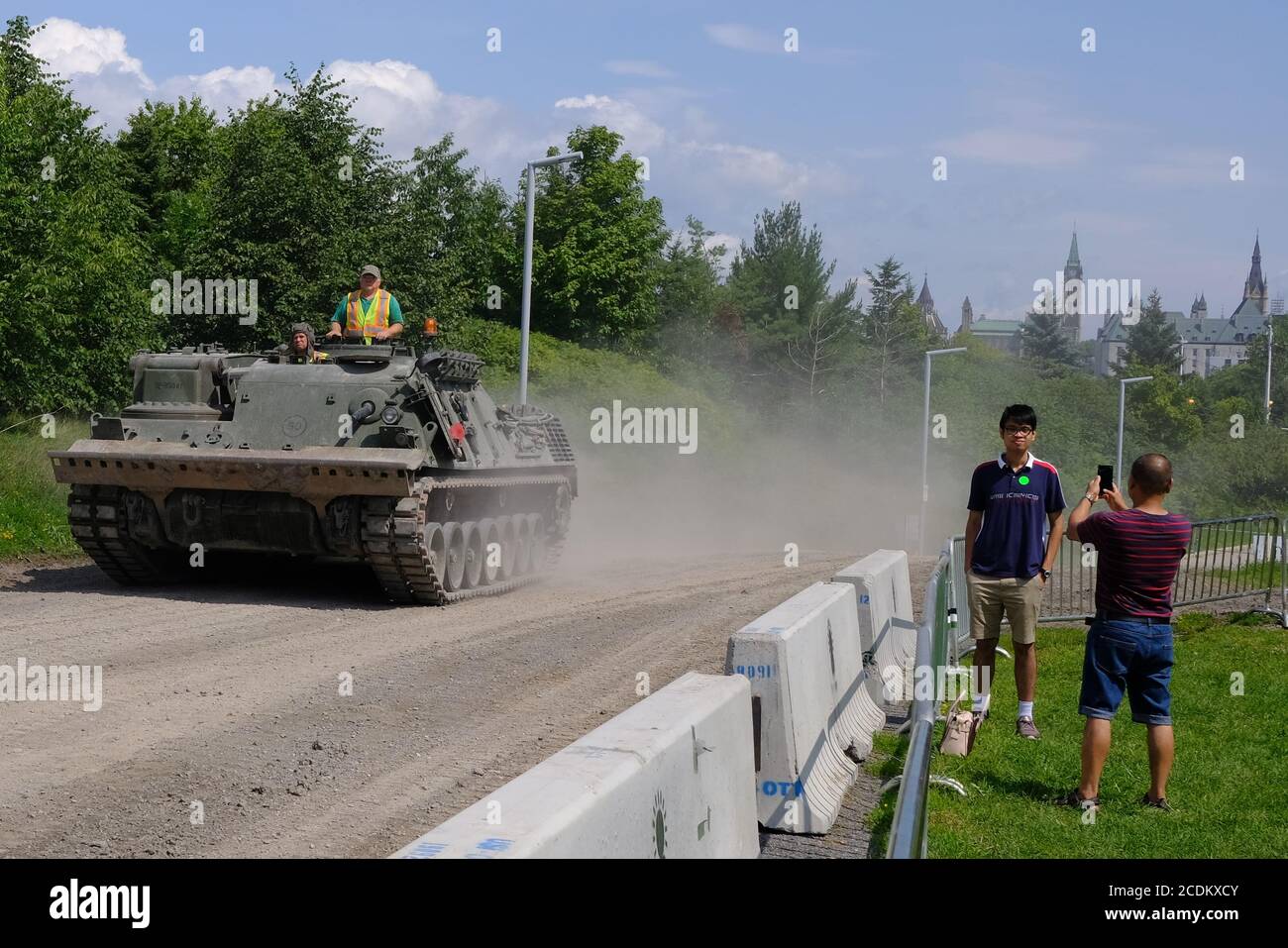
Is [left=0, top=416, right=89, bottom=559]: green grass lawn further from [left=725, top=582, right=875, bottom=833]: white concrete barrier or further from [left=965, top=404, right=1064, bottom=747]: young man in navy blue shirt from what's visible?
[left=725, top=582, right=875, bottom=833]: white concrete barrier

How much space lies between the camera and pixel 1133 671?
7.56 metres

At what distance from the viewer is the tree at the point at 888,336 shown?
228 ft

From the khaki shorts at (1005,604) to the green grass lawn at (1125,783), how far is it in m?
0.66

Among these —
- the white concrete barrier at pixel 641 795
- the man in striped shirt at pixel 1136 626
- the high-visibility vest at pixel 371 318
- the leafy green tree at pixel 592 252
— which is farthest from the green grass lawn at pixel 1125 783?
the leafy green tree at pixel 592 252

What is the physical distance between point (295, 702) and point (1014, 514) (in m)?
4.58

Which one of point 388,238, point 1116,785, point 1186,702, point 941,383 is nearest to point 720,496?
point 388,238

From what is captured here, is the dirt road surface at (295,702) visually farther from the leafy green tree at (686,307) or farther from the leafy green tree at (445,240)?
the leafy green tree at (686,307)

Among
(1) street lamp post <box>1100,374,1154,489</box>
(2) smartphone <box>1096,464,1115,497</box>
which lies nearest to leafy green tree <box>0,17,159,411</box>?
(2) smartphone <box>1096,464,1115,497</box>

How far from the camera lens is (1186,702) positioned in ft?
36.0

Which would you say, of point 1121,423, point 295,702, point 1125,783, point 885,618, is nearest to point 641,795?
point 1125,783
